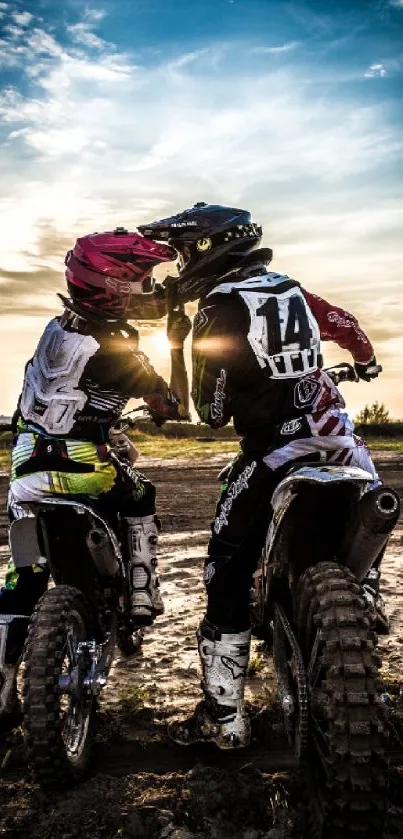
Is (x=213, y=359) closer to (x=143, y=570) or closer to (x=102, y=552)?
(x=102, y=552)

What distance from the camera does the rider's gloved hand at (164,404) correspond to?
4.15 metres

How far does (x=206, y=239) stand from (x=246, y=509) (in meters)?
1.35

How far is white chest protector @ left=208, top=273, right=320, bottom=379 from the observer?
11.1 ft

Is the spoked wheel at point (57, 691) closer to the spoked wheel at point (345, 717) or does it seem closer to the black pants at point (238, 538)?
the black pants at point (238, 538)

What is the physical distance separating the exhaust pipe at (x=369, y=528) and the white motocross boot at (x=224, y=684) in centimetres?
84

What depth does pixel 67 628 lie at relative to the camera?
350 cm

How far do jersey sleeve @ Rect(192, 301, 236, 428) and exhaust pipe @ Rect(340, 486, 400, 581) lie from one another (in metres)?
0.86

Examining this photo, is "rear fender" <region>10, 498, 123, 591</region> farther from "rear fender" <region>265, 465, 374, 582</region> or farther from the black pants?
"rear fender" <region>265, 465, 374, 582</region>

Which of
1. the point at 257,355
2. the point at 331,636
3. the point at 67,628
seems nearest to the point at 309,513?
the point at 331,636

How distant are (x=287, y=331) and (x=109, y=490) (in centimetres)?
131

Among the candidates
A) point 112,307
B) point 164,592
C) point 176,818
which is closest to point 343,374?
point 112,307

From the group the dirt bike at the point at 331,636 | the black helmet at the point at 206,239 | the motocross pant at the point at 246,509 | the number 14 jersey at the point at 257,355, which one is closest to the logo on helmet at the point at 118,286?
the black helmet at the point at 206,239

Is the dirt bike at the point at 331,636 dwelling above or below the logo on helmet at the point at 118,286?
below

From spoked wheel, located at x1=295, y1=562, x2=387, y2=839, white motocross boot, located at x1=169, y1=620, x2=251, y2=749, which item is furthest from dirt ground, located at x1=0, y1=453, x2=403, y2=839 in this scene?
spoked wheel, located at x1=295, y1=562, x2=387, y2=839
